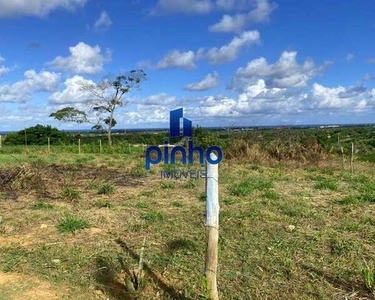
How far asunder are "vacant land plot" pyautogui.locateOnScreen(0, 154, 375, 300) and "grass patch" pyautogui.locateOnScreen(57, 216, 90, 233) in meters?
0.01

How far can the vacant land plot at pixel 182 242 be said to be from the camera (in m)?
3.10

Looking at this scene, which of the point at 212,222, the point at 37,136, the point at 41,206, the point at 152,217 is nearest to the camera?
the point at 212,222

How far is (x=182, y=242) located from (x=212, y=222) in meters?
1.38

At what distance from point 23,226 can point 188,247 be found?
2.13 metres

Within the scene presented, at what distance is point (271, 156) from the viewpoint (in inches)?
519

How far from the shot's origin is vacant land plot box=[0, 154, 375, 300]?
3.10m

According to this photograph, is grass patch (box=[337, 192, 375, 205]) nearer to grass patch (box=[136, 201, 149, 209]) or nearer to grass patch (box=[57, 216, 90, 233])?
grass patch (box=[136, 201, 149, 209])

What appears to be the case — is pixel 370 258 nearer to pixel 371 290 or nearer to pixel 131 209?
pixel 371 290

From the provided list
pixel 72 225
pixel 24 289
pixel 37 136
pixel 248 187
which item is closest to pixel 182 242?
pixel 72 225

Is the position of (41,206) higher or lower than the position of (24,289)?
higher

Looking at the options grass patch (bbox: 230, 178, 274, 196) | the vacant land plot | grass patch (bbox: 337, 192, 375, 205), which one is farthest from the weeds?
grass patch (bbox: 230, 178, 274, 196)

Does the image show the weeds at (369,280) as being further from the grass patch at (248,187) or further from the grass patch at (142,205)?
the grass patch at (248,187)

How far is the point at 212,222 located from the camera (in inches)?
107

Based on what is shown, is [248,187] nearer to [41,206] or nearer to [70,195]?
[70,195]
